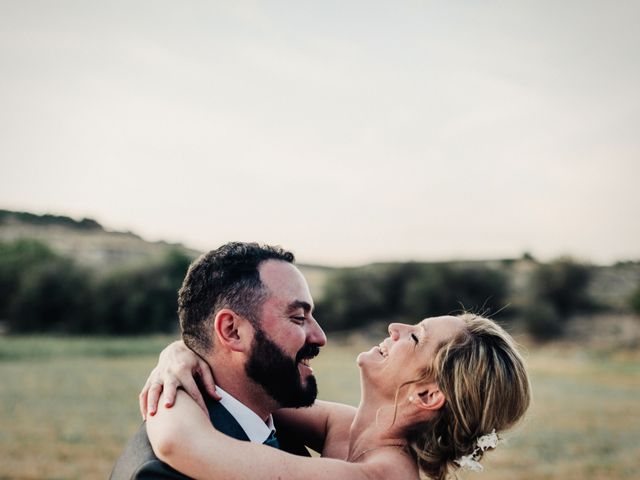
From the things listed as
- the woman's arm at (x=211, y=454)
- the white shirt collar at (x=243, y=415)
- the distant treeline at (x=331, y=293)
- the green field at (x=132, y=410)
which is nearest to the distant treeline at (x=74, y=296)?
the distant treeline at (x=331, y=293)

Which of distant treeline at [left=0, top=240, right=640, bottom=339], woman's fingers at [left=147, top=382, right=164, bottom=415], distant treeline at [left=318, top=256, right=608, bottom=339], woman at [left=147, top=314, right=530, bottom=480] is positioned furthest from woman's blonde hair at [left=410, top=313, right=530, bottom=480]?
distant treeline at [left=318, top=256, right=608, bottom=339]

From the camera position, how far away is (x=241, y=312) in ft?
11.1

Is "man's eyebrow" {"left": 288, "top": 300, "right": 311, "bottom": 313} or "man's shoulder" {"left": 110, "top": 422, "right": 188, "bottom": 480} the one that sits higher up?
"man's eyebrow" {"left": 288, "top": 300, "right": 311, "bottom": 313}

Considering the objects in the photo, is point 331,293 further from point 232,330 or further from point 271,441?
point 232,330

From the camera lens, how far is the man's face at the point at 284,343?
335 cm

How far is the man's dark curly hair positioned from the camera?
3420 mm

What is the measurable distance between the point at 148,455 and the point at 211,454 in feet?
0.95

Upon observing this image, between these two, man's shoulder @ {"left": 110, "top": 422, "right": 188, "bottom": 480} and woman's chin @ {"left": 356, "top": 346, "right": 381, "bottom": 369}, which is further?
woman's chin @ {"left": 356, "top": 346, "right": 381, "bottom": 369}

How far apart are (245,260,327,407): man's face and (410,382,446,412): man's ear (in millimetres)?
579

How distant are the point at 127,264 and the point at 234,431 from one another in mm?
70854

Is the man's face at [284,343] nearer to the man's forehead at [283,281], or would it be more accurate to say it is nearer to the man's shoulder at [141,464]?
the man's forehead at [283,281]

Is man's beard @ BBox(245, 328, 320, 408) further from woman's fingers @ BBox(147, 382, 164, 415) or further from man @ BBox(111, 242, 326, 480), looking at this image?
woman's fingers @ BBox(147, 382, 164, 415)

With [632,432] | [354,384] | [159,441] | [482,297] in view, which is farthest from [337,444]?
[482,297]

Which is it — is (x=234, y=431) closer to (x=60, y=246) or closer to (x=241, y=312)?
(x=241, y=312)
